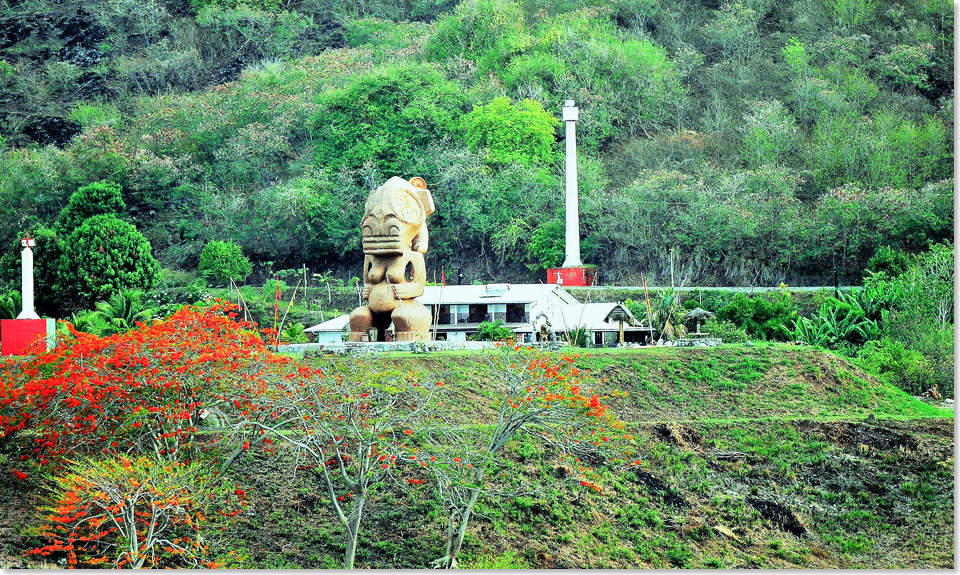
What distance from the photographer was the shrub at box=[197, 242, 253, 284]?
57.0m

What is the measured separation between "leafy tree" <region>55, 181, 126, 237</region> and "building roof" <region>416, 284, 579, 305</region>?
20041mm

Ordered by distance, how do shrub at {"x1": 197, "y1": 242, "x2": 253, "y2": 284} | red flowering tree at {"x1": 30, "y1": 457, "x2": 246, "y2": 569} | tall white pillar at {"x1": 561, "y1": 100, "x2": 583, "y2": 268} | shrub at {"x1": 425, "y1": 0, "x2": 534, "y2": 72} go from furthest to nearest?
shrub at {"x1": 425, "y1": 0, "x2": 534, "y2": 72}, shrub at {"x1": 197, "y1": 242, "x2": 253, "y2": 284}, tall white pillar at {"x1": 561, "y1": 100, "x2": 583, "y2": 268}, red flowering tree at {"x1": 30, "y1": 457, "x2": 246, "y2": 569}

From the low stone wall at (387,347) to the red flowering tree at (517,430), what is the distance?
5833 mm

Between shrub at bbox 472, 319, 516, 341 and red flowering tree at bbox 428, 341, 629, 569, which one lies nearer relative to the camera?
red flowering tree at bbox 428, 341, 629, 569

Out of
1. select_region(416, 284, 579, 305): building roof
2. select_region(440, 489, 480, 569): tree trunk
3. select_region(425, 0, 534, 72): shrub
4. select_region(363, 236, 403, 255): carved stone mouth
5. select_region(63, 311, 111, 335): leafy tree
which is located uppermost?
select_region(425, 0, 534, 72): shrub

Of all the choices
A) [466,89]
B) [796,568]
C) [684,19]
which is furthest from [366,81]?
[796,568]

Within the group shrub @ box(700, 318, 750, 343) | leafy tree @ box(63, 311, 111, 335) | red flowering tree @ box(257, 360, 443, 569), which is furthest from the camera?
shrub @ box(700, 318, 750, 343)

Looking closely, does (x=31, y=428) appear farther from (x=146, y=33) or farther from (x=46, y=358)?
(x=146, y=33)

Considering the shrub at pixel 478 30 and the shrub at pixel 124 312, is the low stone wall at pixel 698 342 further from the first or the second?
the shrub at pixel 478 30

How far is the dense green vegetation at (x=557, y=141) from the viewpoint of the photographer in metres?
56.4

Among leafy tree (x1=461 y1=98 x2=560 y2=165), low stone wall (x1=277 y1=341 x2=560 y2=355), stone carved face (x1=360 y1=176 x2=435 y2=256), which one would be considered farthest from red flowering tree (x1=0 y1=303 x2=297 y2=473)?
leafy tree (x1=461 y1=98 x2=560 y2=165)

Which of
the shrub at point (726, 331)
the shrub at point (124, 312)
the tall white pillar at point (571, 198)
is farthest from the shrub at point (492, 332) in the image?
the tall white pillar at point (571, 198)

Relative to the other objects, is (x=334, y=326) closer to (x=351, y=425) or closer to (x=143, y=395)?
(x=143, y=395)

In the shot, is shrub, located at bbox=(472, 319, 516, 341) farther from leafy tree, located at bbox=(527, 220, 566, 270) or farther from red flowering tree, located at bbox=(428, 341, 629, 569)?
leafy tree, located at bbox=(527, 220, 566, 270)
